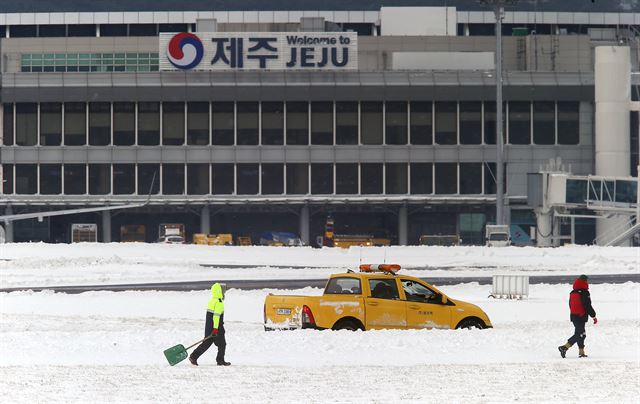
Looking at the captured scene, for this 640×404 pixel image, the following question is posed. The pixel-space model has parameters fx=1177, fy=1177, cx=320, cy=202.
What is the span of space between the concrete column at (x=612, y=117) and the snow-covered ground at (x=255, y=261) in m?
23.4

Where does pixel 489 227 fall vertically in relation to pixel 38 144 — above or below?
below

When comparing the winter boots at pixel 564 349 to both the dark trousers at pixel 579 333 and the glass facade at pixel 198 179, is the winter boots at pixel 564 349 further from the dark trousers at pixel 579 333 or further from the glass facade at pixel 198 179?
the glass facade at pixel 198 179

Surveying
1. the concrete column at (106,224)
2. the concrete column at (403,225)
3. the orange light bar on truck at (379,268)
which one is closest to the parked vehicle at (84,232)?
the concrete column at (106,224)

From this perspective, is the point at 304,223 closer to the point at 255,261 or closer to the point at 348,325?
the point at 255,261

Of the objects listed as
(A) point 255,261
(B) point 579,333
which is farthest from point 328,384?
(A) point 255,261

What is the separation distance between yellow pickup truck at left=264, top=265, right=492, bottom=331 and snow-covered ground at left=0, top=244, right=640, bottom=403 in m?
0.64

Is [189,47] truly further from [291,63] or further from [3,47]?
[3,47]

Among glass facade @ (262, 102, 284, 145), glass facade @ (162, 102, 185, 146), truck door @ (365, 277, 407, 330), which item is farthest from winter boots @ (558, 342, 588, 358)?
glass facade @ (162, 102, 185, 146)

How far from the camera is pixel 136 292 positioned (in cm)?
4841

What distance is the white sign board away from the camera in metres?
102

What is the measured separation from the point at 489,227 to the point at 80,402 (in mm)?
68030

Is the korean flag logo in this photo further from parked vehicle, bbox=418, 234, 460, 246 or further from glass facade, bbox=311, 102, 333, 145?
parked vehicle, bbox=418, 234, 460, 246

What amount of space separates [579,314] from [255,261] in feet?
162

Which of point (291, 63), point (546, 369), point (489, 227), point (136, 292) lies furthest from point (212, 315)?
point (291, 63)
